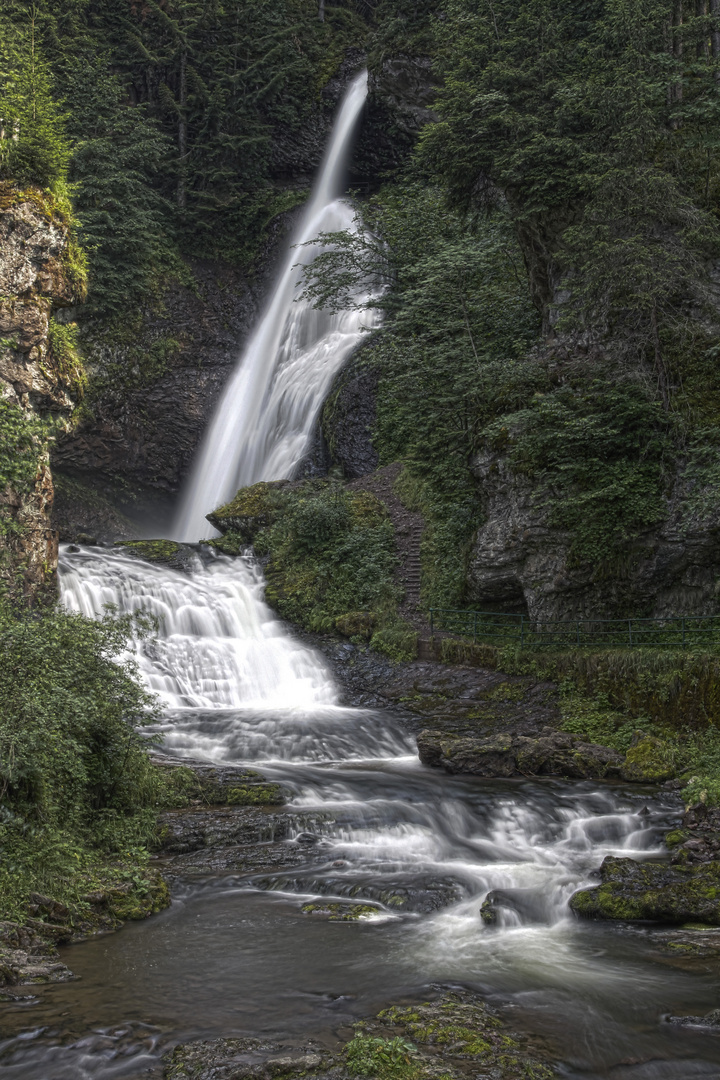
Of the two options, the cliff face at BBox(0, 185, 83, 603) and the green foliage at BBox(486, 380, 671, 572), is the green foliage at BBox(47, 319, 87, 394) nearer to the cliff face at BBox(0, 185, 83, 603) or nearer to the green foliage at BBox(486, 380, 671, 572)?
the cliff face at BBox(0, 185, 83, 603)

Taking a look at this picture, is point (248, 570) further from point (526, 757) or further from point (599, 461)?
point (526, 757)

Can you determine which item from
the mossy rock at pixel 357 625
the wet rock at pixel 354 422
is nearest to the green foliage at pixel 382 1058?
the mossy rock at pixel 357 625

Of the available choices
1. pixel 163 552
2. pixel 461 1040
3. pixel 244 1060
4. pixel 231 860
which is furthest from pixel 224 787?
pixel 163 552

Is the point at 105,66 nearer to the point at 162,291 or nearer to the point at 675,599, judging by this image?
the point at 162,291

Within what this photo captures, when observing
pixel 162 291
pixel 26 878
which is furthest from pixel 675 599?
pixel 162 291

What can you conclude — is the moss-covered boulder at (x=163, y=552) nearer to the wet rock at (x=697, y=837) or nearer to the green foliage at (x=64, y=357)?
the green foliage at (x=64, y=357)

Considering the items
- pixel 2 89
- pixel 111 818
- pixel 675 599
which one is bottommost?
pixel 111 818

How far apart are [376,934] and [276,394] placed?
25.3m

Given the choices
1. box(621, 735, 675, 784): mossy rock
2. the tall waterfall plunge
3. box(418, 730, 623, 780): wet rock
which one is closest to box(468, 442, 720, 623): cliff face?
box(621, 735, 675, 784): mossy rock

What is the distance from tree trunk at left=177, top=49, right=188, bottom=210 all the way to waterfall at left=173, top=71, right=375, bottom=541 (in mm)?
6213

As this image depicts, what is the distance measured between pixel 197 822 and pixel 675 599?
34.3 feet

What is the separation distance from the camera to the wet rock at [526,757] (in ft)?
42.7

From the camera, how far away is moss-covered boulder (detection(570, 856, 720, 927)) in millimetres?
7996

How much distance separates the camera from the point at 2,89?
20.0 metres
